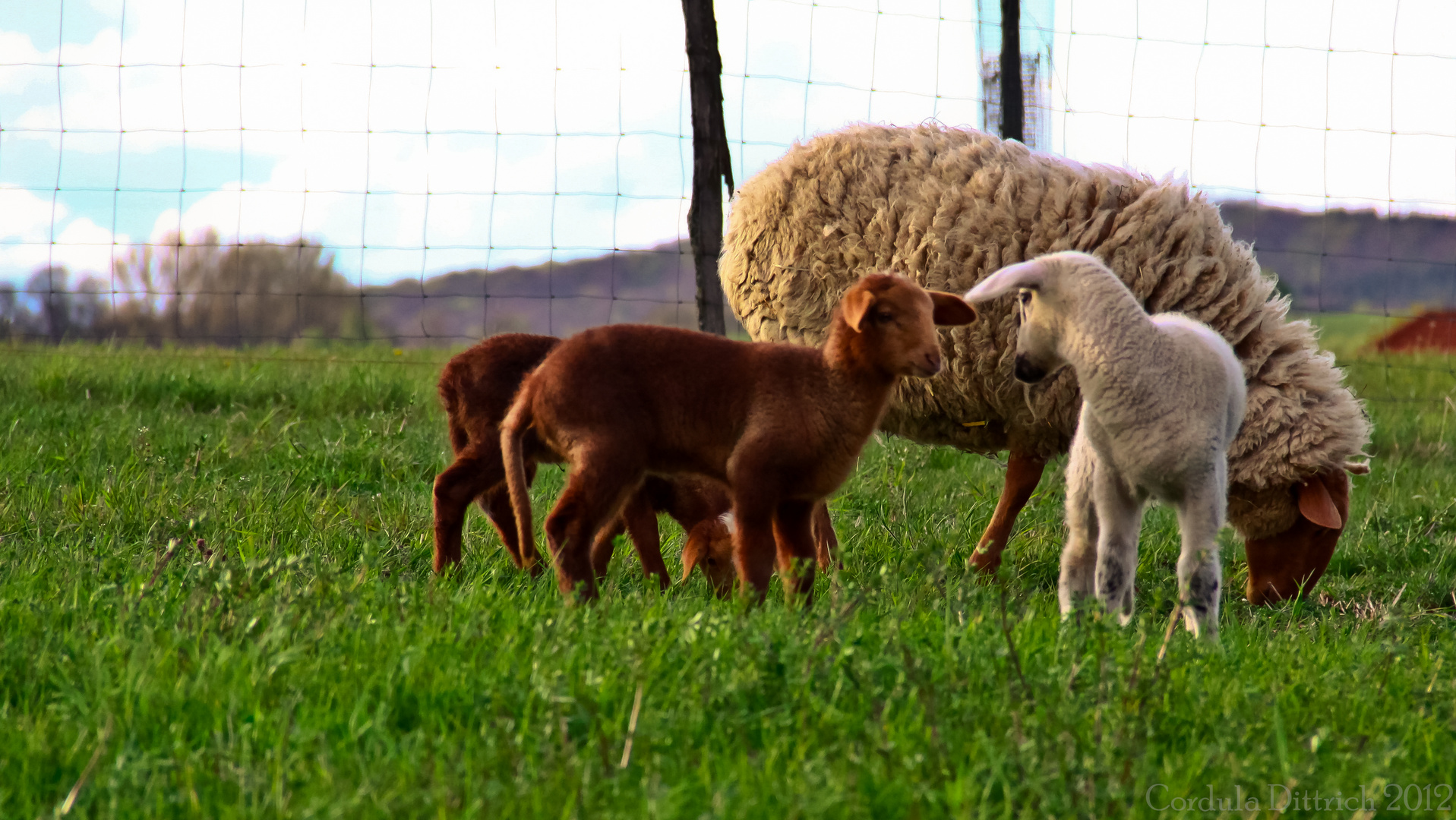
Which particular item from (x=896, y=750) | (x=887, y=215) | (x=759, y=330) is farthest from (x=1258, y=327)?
(x=896, y=750)

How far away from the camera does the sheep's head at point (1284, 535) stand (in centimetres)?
408

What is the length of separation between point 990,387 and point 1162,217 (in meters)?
0.88

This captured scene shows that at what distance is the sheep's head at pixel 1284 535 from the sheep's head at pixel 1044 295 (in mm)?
1515

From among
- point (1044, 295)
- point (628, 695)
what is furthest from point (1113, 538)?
point (628, 695)

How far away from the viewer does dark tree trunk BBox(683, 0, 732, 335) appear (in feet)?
20.4

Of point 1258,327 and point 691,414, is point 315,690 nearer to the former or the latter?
point 691,414

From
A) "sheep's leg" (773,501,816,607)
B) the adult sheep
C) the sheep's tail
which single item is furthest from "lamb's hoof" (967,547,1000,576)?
the sheep's tail

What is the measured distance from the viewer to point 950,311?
123 inches

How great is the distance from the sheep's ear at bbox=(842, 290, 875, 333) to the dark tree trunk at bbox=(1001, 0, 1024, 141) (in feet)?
13.7

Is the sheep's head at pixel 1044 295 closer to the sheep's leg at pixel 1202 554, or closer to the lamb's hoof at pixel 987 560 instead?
the sheep's leg at pixel 1202 554

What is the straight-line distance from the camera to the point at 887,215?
4574 mm

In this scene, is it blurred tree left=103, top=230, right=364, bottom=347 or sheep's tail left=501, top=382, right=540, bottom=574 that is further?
blurred tree left=103, top=230, right=364, bottom=347

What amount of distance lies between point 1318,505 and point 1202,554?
121 cm

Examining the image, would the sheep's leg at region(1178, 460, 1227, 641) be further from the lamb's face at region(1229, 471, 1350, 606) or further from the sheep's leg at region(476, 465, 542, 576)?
the sheep's leg at region(476, 465, 542, 576)
